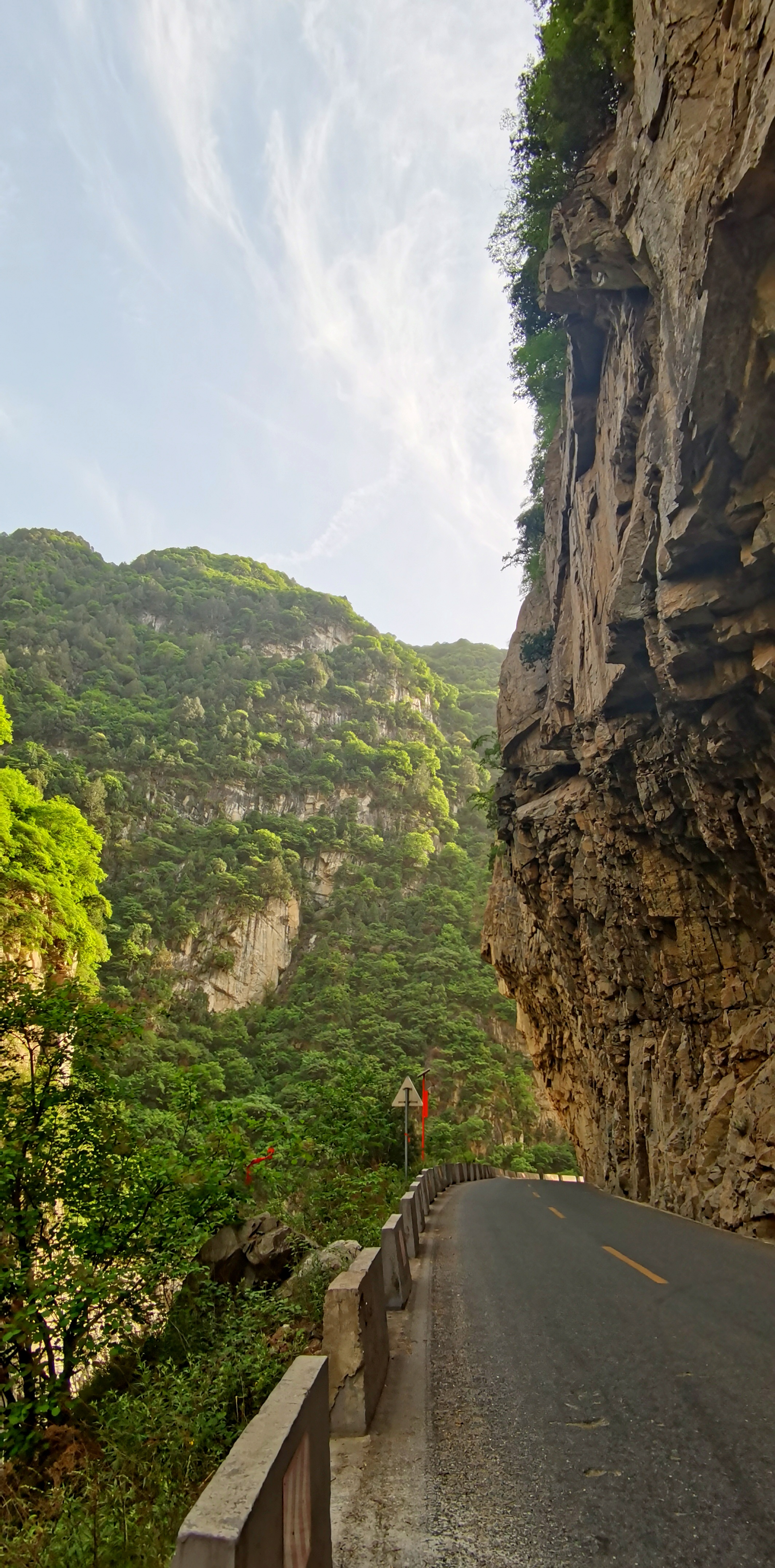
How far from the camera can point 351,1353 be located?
4.04 m

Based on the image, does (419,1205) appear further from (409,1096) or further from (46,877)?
(46,877)

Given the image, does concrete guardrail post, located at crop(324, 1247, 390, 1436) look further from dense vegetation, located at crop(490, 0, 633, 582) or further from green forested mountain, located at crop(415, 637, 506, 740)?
green forested mountain, located at crop(415, 637, 506, 740)

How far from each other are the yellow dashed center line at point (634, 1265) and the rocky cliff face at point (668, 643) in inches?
131

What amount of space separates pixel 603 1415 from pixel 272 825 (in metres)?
80.0

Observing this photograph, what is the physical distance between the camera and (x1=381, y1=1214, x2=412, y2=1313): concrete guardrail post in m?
6.48

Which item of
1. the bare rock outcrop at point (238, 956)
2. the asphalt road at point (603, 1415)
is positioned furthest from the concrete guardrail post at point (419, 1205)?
the bare rock outcrop at point (238, 956)

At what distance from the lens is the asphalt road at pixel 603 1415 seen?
2879mm

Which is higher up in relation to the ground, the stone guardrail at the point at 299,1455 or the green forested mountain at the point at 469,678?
the green forested mountain at the point at 469,678

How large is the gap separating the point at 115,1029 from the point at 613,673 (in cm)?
981

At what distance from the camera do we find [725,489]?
859 centimetres

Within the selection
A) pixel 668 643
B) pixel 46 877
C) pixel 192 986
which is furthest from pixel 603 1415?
pixel 192 986

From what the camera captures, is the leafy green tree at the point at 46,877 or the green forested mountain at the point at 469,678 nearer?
the leafy green tree at the point at 46,877

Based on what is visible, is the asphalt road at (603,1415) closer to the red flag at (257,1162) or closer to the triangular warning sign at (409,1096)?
the red flag at (257,1162)

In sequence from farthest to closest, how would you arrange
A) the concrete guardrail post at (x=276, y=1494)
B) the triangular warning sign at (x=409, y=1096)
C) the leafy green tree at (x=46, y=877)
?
the leafy green tree at (x=46, y=877) → the triangular warning sign at (x=409, y=1096) → the concrete guardrail post at (x=276, y=1494)
